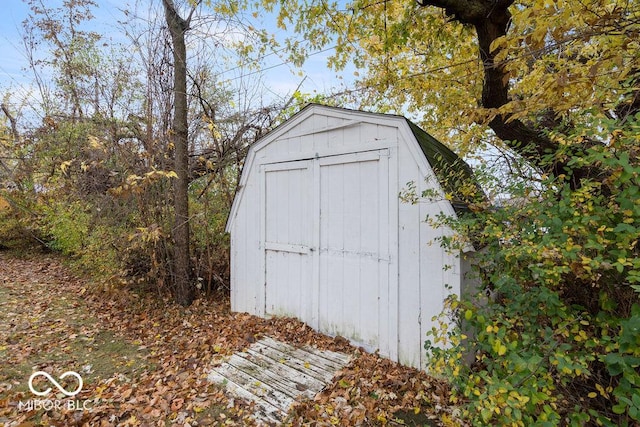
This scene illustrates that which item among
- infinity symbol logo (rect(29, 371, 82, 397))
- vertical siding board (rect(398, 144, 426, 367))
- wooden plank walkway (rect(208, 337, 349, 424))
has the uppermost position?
vertical siding board (rect(398, 144, 426, 367))

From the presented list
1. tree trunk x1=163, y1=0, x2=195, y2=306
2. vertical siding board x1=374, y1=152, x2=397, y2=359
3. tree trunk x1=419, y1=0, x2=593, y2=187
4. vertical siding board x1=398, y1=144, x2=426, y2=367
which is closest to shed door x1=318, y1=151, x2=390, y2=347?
vertical siding board x1=374, y1=152, x2=397, y2=359

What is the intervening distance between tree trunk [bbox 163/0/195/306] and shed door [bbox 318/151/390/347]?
263 centimetres

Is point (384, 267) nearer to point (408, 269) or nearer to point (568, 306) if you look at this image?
point (408, 269)

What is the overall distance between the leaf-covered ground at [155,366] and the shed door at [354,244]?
0.34m

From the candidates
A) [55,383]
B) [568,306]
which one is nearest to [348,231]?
[568,306]

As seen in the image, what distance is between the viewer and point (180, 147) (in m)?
5.12

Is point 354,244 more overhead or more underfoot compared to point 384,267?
more overhead

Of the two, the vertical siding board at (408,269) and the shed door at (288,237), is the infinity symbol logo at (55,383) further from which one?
the vertical siding board at (408,269)

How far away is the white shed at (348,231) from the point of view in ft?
10.4

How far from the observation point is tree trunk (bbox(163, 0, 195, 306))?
502 cm

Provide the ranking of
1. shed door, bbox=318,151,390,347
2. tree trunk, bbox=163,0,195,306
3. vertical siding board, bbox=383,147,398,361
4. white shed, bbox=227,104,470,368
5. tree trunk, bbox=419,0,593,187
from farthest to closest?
1. tree trunk, bbox=163,0,195,306
2. shed door, bbox=318,151,390,347
3. vertical siding board, bbox=383,147,398,361
4. white shed, bbox=227,104,470,368
5. tree trunk, bbox=419,0,593,187

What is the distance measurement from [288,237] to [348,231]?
40.3 inches

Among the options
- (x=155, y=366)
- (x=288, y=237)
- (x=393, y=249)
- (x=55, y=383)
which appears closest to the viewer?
(x=55, y=383)

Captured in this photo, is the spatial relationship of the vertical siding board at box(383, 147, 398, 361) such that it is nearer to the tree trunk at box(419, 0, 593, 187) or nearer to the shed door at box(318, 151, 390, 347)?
the shed door at box(318, 151, 390, 347)
